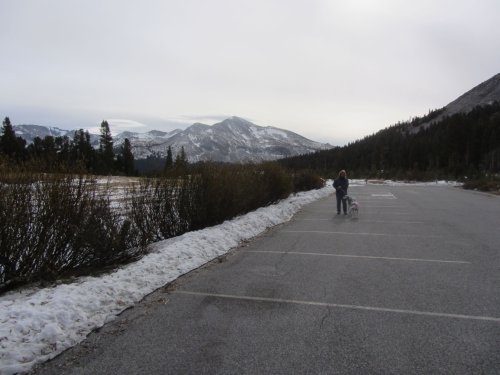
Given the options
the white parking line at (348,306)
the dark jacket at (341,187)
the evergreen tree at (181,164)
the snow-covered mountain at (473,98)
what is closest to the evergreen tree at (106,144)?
the dark jacket at (341,187)

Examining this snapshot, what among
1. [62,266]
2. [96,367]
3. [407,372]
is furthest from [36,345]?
[407,372]

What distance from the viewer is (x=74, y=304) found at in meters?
4.68

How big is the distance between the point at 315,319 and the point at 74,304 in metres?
2.73

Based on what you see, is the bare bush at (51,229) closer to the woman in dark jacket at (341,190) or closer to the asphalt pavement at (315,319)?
the asphalt pavement at (315,319)

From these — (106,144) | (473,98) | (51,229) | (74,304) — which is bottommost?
(74,304)

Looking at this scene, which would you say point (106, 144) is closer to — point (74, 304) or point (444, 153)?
point (444, 153)

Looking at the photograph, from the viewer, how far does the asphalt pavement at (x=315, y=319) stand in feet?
A: 12.2

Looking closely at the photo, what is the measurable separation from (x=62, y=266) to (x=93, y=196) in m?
1.21

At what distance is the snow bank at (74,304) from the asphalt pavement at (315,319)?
16 cm

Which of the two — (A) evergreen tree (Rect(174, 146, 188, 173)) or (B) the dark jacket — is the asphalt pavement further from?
(B) the dark jacket

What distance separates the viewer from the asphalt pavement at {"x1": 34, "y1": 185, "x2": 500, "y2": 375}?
373cm

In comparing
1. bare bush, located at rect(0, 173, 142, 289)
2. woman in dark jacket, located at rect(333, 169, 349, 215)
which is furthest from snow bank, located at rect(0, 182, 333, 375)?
woman in dark jacket, located at rect(333, 169, 349, 215)

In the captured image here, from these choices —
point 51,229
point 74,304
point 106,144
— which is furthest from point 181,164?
point 106,144

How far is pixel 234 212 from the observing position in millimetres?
12031
